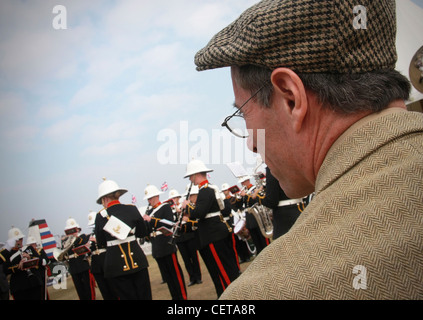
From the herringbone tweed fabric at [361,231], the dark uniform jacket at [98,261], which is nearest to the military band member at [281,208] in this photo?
the herringbone tweed fabric at [361,231]

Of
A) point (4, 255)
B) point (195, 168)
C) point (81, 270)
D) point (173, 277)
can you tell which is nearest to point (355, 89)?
point (195, 168)

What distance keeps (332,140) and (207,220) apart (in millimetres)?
6750

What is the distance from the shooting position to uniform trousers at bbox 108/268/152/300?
6496mm

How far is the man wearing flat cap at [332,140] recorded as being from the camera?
2.02ft

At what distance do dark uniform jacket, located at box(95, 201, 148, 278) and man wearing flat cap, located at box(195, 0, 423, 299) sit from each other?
598 cm

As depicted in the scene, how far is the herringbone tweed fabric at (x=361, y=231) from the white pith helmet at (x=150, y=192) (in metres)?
11.3

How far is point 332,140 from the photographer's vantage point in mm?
943

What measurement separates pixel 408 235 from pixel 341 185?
0.66 ft

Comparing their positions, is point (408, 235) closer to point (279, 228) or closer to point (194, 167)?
point (279, 228)

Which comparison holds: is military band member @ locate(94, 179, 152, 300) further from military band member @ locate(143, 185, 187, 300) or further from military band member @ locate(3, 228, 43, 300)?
military band member @ locate(3, 228, 43, 300)

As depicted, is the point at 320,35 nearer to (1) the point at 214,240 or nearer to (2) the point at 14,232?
(1) the point at 214,240

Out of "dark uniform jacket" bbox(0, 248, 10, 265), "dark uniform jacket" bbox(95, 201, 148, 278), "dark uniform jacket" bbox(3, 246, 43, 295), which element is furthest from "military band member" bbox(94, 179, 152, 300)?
"dark uniform jacket" bbox(0, 248, 10, 265)

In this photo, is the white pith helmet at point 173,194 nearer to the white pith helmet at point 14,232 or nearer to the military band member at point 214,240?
the white pith helmet at point 14,232

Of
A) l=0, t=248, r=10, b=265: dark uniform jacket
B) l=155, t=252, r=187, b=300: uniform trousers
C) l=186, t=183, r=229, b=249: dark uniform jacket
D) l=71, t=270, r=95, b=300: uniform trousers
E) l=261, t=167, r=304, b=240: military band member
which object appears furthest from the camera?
l=71, t=270, r=95, b=300: uniform trousers
